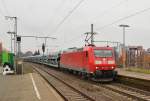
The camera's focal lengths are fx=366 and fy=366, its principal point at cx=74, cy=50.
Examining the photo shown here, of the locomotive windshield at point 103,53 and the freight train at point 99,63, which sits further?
the locomotive windshield at point 103,53

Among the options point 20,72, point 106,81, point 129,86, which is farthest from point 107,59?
point 20,72

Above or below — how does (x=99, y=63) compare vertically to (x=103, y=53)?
below

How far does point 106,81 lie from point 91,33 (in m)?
20.2

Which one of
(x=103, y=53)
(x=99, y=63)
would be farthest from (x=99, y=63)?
(x=103, y=53)

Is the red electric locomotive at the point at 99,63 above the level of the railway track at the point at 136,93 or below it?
above

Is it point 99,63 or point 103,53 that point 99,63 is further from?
point 103,53

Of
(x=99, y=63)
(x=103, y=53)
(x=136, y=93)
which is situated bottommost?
(x=136, y=93)

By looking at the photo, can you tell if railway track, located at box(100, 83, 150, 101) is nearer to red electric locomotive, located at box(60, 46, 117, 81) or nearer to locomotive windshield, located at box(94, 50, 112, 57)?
red electric locomotive, located at box(60, 46, 117, 81)

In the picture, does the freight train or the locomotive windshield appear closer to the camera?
the freight train

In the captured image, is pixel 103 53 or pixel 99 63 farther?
pixel 103 53

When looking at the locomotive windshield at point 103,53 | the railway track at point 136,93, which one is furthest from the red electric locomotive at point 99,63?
the railway track at point 136,93

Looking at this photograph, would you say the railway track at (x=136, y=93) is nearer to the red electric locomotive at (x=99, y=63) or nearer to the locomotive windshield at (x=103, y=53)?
the red electric locomotive at (x=99, y=63)

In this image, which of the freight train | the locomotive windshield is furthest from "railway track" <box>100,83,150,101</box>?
the locomotive windshield

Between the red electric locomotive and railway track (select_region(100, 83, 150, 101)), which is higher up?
the red electric locomotive
